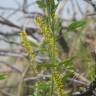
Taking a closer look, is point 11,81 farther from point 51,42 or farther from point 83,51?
point 51,42

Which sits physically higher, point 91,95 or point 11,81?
point 91,95

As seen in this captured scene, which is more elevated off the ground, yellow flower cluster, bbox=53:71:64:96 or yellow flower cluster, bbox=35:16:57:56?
yellow flower cluster, bbox=35:16:57:56

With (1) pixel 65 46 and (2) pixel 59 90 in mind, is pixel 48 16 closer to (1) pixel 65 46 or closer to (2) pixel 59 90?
(2) pixel 59 90

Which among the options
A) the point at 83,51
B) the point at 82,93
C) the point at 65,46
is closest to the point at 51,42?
the point at 82,93

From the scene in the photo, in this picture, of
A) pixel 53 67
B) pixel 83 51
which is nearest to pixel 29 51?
pixel 53 67

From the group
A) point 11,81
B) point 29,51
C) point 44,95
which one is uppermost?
point 29,51

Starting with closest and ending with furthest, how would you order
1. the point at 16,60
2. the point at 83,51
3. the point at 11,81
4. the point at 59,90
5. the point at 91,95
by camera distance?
the point at 59,90
the point at 91,95
the point at 83,51
the point at 11,81
the point at 16,60

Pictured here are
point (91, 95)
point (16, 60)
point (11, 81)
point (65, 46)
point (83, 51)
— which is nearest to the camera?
point (91, 95)

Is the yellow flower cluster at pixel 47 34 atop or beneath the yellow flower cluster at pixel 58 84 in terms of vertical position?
atop

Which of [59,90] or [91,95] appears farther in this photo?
[91,95]
